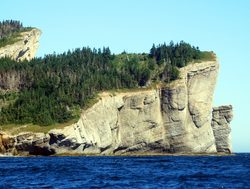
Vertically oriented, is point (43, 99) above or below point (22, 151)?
above

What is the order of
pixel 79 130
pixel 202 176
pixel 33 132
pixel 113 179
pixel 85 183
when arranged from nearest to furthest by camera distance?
pixel 85 183 → pixel 113 179 → pixel 202 176 → pixel 33 132 → pixel 79 130

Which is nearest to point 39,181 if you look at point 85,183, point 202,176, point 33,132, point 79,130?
point 85,183

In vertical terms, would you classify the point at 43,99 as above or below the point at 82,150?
above

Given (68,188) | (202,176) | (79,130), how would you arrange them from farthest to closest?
(79,130)
(202,176)
(68,188)

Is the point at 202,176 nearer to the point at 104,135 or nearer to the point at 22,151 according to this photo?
the point at 22,151

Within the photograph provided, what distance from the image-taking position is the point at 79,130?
18788 centimetres

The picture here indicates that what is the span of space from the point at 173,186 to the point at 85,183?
1001cm

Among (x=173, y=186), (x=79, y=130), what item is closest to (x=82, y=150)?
(x=79, y=130)

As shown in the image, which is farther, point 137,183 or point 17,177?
point 17,177

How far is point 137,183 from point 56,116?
119m

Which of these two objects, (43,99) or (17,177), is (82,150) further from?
(17,177)

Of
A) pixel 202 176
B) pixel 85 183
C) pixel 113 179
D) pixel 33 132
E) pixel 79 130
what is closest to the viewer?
pixel 85 183

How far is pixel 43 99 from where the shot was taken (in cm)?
19825

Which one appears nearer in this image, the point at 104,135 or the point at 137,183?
the point at 137,183
